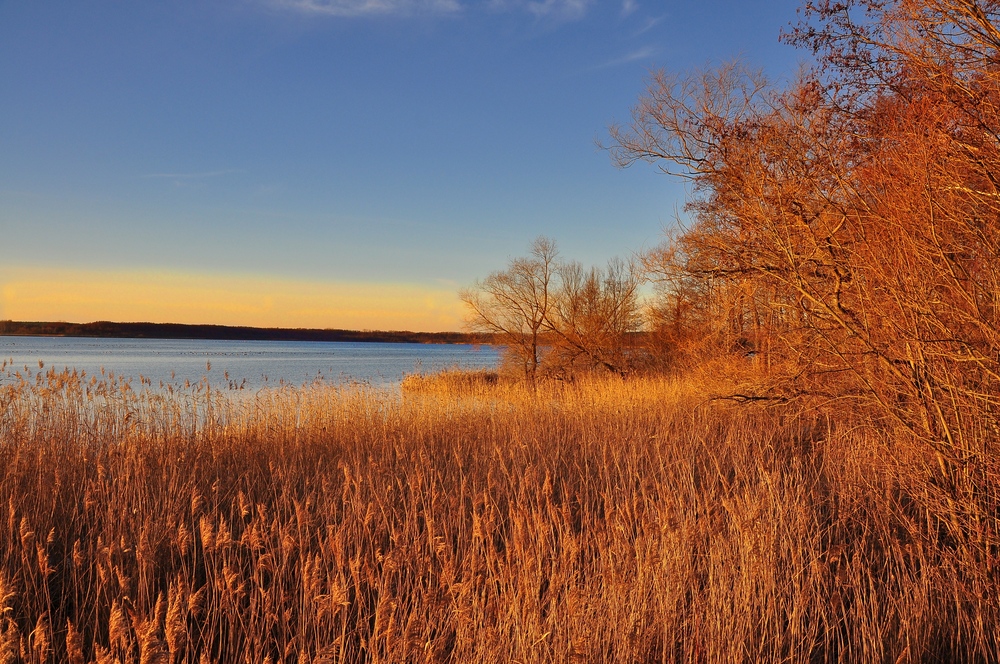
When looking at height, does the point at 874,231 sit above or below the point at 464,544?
above

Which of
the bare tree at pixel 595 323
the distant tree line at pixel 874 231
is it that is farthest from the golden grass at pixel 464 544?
the bare tree at pixel 595 323

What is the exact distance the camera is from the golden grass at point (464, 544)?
3035mm

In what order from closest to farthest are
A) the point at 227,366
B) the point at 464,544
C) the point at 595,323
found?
the point at 464,544 → the point at 595,323 → the point at 227,366

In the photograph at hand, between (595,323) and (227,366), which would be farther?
(227,366)

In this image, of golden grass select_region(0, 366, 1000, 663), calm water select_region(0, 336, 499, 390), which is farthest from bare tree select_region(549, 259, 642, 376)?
golden grass select_region(0, 366, 1000, 663)

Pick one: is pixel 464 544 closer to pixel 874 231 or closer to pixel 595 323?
pixel 874 231

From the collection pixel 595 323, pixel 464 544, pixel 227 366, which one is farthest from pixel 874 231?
pixel 227 366

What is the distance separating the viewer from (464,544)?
Answer: 15.5 ft

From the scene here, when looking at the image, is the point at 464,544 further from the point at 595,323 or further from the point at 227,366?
the point at 227,366

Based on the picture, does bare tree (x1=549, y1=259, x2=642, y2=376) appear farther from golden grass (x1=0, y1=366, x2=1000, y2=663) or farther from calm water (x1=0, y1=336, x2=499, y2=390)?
golden grass (x1=0, y1=366, x2=1000, y2=663)

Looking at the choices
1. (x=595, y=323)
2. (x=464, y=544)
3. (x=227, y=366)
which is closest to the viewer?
(x=464, y=544)

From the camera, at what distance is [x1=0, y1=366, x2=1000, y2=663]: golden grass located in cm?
304

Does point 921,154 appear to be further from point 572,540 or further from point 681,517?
point 572,540

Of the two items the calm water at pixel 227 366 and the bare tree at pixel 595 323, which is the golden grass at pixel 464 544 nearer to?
the calm water at pixel 227 366
